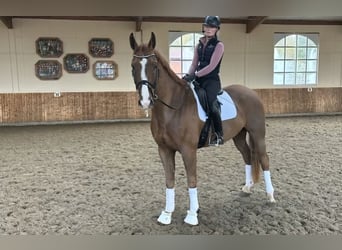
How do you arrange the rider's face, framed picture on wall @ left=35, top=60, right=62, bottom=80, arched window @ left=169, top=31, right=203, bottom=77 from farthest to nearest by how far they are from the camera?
1. arched window @ left=169, top=31, right=203, bottom=77
2. framed picture on wall @ left=35, top=60, right=62, bottom=80
3. the rider's face

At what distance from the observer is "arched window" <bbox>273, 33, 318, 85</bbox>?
9398 millimetres

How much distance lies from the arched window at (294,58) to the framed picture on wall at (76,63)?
5.21m

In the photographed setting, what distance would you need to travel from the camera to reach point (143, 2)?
0.32m

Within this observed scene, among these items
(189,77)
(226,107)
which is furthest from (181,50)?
(189,77)

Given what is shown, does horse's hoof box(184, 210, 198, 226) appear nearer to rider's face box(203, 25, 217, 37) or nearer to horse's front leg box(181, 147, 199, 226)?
horse's front leg box(181, 147, 199, 226)

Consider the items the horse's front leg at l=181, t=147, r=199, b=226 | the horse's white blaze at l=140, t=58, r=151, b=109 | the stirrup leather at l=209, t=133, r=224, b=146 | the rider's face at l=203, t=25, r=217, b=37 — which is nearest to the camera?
the horse's white blaze at l=140, t=58, r=151, b=109

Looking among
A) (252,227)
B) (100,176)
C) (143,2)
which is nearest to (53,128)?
(100,176)

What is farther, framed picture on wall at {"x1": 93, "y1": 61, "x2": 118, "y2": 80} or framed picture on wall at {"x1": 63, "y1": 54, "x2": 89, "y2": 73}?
framed picture on wall at {"x1": 93, "y1": 61, "x2": 118, "y2": 80}

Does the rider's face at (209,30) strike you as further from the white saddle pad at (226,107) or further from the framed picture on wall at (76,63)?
the framed picture on wall at (76,63)

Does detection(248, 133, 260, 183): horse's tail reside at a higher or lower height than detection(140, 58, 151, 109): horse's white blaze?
lower

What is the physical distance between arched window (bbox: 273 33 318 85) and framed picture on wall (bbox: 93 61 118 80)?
4.49 metres

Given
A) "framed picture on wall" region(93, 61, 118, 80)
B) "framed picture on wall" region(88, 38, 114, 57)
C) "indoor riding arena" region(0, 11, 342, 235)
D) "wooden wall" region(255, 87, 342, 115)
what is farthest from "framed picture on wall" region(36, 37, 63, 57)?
"wooden wall" region(255, 87, 342, 115)

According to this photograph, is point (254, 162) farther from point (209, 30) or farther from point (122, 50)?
point (122, 50)

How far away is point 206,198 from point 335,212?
3.53 feet
